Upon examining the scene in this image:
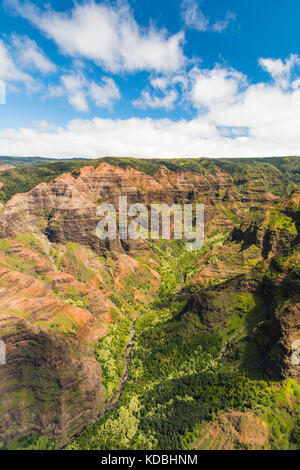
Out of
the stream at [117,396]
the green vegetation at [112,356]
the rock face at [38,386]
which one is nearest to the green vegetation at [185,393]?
the stream at [117,396]

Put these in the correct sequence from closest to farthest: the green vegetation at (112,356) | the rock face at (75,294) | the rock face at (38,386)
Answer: the rock face at (38,386) < the rock face at (75,294) < the green vegetation at (112,356)

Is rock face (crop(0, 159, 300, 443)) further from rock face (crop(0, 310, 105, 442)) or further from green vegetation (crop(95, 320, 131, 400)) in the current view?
green vegetation (crop(95, 320, 131, 400))

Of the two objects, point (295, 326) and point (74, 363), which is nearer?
point (295, 326)

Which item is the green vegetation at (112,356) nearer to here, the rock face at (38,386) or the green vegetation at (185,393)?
the green vegetation at (185,393)

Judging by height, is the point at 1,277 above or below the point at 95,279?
above

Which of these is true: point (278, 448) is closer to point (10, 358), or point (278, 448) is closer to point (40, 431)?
point (40, 431)

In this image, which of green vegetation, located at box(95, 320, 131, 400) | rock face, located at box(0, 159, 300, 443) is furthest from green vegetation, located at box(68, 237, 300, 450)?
rock face, located at box(0, 159, 300, 443)
